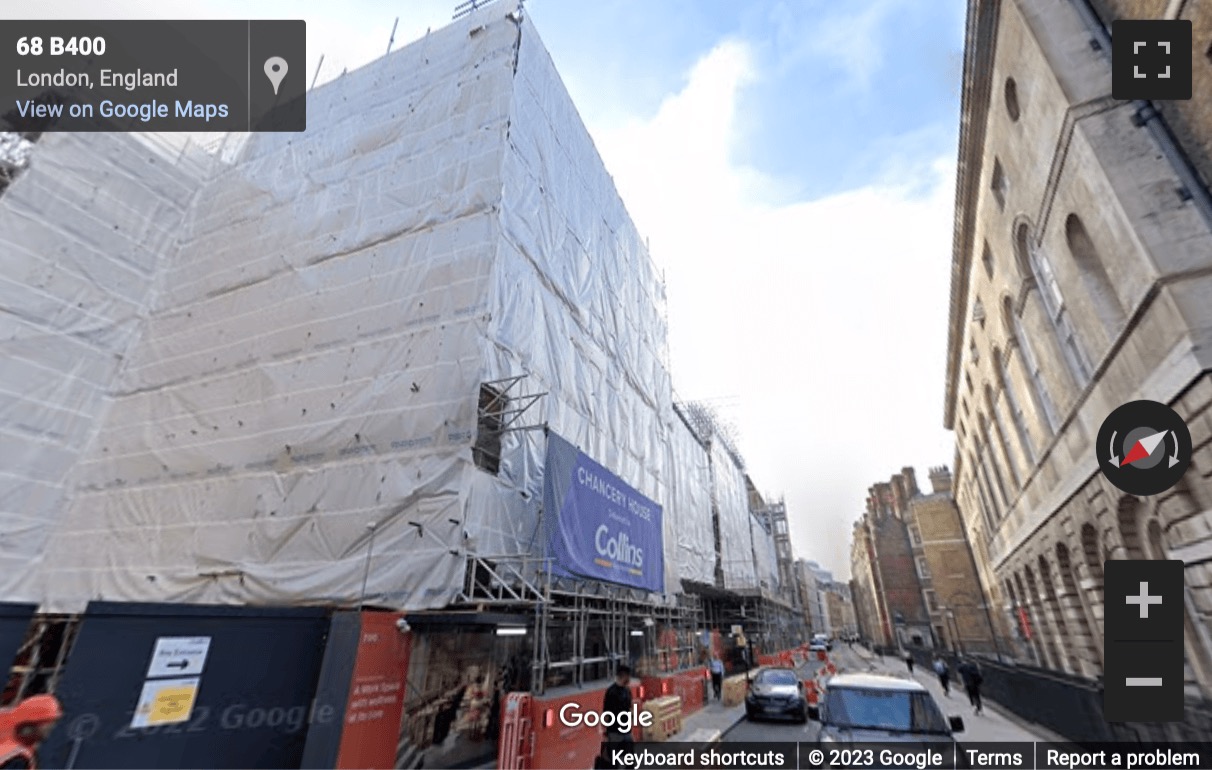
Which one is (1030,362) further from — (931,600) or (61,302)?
(931,600)

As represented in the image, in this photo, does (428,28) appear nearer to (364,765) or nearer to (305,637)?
(305,637)

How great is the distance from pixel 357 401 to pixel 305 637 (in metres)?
5.76

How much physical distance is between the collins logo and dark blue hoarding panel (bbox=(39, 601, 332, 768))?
5890 millimetres

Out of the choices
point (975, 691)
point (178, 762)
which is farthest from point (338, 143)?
point (975, 691)

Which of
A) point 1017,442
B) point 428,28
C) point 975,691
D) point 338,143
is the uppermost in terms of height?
point 428,28

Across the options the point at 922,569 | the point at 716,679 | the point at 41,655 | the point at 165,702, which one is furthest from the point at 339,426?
the point at 922,569

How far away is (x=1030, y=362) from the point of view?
16.7 m

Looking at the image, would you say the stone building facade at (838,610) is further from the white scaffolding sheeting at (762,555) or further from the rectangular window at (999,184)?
the rectangular window at (999,184)

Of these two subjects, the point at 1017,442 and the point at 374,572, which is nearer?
the point at 374,572

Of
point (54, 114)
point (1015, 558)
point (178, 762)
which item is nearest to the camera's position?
point (178, 762)

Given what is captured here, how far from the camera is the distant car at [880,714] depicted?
6.74 meters

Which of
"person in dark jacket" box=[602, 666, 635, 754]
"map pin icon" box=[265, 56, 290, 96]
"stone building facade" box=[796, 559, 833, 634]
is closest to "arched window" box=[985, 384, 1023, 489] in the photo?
"person in dark jacket" box=[602, 666, 635, 754]

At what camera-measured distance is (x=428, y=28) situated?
59.4 ft

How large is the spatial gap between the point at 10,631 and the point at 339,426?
717 centimetres
